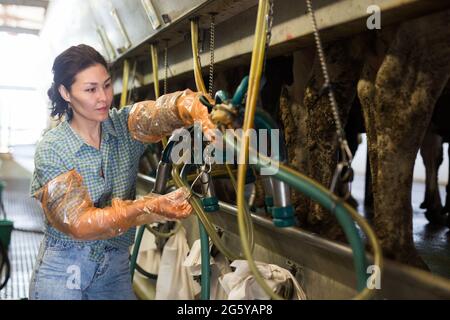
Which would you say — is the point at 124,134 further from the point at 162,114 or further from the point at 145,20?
the point at 145,20

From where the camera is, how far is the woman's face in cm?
128

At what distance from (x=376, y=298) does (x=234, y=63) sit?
122 cm

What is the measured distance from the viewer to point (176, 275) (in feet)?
6.74

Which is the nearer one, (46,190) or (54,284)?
(46,190)

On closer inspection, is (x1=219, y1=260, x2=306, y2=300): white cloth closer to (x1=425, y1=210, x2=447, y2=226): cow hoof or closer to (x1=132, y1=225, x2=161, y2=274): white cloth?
(x1=132, y1=225, x2=161, y2=274): white cloth

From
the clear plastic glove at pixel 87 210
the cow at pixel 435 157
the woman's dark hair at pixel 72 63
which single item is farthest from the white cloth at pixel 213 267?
the cow at pixel 435 157

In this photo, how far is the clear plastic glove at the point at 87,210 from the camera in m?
1.13

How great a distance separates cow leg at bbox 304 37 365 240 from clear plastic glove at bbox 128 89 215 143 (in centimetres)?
54

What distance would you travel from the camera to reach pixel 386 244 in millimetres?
1308

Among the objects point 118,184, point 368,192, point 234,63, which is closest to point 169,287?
point 118,184

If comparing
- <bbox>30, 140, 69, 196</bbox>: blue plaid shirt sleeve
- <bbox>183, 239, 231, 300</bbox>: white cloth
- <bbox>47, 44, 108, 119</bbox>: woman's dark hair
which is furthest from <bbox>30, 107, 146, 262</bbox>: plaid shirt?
<bbox>183, 239, 231, 300</bbox>: white cloth

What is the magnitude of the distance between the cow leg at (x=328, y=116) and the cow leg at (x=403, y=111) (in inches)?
12.1

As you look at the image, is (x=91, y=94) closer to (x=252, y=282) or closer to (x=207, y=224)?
(x=207, y=224)

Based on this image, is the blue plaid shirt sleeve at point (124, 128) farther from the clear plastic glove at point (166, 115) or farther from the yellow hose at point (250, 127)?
the yellow hose at point (250, 127)
